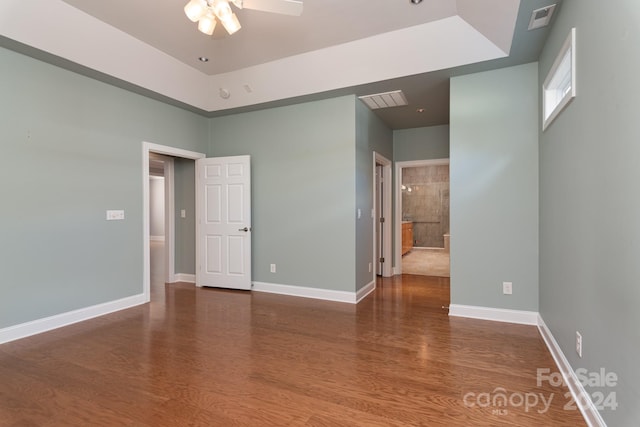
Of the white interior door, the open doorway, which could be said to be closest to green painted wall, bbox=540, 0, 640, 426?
the white interior door

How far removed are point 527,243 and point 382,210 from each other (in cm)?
289

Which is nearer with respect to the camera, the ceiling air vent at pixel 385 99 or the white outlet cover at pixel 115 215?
the white outlet cover at pixel 115 215

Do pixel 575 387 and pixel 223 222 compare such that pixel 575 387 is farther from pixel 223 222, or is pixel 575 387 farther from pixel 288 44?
pixel 223 222

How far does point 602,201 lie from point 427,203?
969 centimetres

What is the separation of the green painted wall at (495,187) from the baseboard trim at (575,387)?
73 centimetres

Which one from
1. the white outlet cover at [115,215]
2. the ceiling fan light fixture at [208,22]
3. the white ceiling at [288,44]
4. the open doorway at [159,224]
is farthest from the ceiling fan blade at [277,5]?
the open doorway at [159,224]

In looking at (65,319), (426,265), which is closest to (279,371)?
(65,319)

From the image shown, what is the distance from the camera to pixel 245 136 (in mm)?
4941

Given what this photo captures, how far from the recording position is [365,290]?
15.0 feet

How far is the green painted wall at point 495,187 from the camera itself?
3307mm

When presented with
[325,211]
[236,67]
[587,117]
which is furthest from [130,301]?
[587,117]

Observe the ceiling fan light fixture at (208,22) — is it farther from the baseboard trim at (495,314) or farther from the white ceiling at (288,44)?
the baseboard trim at (495,314)

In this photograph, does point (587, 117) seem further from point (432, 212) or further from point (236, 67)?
point (432, 212)

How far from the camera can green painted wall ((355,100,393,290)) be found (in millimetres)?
4312
